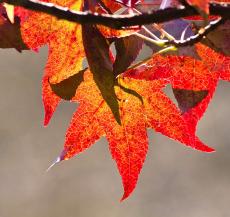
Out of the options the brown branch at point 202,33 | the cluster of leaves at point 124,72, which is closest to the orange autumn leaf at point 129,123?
the cluster of leaves at point 124,72

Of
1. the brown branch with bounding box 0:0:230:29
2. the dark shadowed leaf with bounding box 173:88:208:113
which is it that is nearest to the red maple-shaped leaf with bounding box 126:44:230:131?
the dark shadowed leaf with bounding box 173:88:208:113

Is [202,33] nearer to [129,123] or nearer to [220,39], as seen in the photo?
[220,39]

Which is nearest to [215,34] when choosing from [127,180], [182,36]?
[182,36]

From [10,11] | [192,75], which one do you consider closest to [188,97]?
[192,75]

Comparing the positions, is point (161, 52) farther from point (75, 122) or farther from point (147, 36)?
point (75, 122)

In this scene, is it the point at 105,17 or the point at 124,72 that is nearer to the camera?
the point at 105,17

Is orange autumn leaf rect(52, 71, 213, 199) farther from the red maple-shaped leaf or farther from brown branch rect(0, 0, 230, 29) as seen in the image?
brown branch rect(0, 0, 230, 29)
